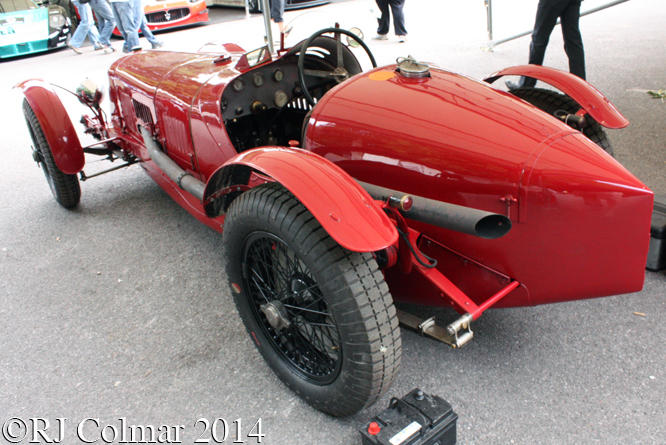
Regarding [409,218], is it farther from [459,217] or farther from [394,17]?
[394,17]

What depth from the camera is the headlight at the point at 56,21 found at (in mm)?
8734

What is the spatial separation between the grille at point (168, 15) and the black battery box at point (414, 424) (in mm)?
9699

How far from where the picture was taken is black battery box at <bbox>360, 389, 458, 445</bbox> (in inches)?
58.4

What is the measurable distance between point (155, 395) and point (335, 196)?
1.13m

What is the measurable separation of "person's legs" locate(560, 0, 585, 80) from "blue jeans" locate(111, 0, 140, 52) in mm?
6205

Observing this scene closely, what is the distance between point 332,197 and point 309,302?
1.40 feet

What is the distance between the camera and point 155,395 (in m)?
1.92

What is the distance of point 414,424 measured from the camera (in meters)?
1.52

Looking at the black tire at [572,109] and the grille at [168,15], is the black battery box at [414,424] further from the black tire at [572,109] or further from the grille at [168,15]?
the grille at [168,15]

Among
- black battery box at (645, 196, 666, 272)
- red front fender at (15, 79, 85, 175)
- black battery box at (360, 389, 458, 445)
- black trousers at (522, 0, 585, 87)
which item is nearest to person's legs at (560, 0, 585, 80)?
black trousers at (522, 0, 585, 87)

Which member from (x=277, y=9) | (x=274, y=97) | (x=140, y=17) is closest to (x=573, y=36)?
(x=274, y=97)

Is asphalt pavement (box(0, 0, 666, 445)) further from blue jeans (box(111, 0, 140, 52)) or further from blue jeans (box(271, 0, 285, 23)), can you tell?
blue jeans (box(111, 0, 140, 52))

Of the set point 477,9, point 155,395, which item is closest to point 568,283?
point 155,395

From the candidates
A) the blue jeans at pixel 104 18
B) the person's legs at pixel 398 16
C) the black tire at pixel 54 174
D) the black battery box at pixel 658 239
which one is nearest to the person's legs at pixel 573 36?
the black battery box at pixel 658 239
